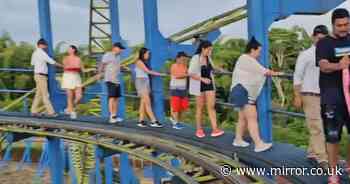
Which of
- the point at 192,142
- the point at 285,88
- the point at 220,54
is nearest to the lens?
the point at 192,142

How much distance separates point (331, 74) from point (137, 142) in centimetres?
333

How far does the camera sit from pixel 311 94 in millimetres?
4430

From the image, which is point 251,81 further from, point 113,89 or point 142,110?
point 113,89

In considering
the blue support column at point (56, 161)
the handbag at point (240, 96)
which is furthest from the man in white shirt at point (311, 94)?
the blue support column at point (56, 161)

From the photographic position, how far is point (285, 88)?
14078mm

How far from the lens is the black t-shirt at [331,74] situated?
3551 millimetres

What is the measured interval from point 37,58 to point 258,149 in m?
4.31

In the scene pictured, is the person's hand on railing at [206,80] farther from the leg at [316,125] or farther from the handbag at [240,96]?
the leg at [316,125]

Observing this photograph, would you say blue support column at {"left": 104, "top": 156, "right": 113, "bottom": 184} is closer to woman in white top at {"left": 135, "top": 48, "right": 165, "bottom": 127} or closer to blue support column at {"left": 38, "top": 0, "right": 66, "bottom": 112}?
blue support column at {"left": 38, "top": 0, "right": 66, "bottom": 112}

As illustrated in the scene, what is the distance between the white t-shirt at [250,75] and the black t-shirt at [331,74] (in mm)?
1339

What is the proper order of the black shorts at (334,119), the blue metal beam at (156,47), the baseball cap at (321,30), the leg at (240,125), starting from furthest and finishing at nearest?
1. the blue metal beam at (156,47)
2. the leg at (240,125)
3. the baseball cap at (321,30)
4. the black shorts at (334,119)

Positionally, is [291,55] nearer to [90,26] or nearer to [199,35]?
[90,26]

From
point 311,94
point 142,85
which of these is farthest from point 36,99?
point 311,94

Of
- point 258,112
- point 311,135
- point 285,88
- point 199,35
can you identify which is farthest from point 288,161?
point 285,88
